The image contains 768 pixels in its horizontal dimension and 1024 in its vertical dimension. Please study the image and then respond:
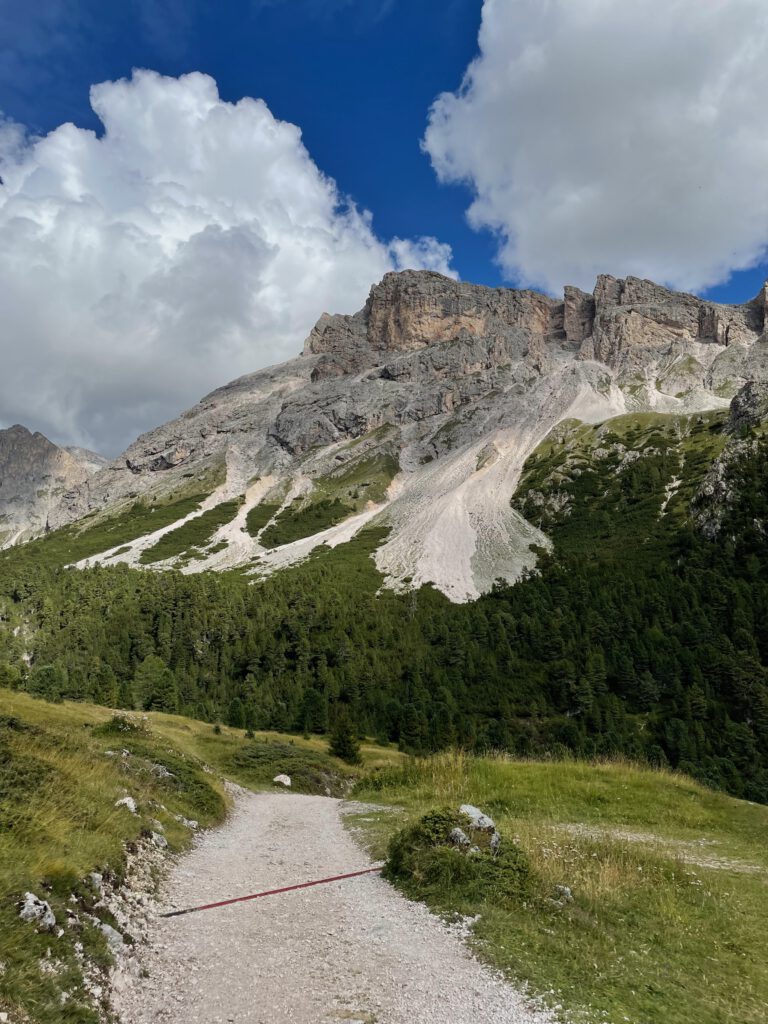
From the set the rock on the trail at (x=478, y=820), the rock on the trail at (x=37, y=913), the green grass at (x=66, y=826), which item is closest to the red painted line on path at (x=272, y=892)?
the green grass at (x=66, y=826)

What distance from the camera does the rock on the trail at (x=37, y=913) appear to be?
272 inches

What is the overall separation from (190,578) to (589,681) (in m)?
117

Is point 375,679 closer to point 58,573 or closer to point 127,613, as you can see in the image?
point 127,613

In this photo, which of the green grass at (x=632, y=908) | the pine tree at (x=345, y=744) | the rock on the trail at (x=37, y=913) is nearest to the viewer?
the rock on the trail at (x=37, y=913)

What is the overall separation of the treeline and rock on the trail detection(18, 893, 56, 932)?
54810mm

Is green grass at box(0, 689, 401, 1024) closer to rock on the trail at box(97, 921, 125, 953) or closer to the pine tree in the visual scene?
rock on the trail at box(97, 921, 125, 953)

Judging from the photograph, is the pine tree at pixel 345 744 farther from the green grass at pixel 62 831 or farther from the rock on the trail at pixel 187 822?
the rock on the trail at pixel 187 822

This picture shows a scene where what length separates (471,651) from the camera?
111 m

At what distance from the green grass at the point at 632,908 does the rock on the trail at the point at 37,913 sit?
6.02 m

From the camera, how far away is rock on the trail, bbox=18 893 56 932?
690 cm

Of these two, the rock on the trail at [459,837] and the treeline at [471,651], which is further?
the treeline at [471,651]

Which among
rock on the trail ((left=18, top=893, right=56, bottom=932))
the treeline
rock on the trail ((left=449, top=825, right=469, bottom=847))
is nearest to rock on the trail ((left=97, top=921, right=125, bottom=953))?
rock on the trail ((left=18, top=893, right=56, bottom=932))

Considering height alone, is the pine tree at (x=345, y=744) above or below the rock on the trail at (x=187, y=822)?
below

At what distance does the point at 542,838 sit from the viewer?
14953 mm
